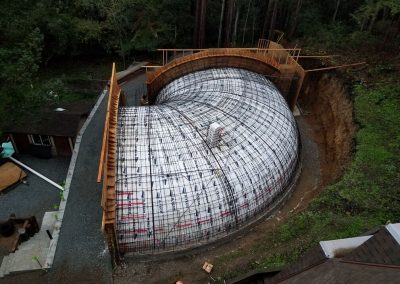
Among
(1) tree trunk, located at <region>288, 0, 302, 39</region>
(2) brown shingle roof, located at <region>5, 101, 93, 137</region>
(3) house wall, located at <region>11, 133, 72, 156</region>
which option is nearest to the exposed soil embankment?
(1) tree trunk, located at <region>288, 0, 302, 39</region>

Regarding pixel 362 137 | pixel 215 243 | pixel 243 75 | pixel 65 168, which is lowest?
pixel 65 168

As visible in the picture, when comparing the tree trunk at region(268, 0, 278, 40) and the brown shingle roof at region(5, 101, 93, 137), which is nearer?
the brown shingle roof at region(5, 101, 93, 137)

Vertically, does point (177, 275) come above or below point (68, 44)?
below

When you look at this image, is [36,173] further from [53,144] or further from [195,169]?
[195,169]

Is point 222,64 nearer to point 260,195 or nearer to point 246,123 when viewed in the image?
point 246,123

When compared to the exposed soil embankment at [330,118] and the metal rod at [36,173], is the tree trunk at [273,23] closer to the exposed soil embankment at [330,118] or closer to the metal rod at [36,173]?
the exposed soil embankment at [330,118]

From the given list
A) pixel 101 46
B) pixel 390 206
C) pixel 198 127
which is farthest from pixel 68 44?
pixel 390 206

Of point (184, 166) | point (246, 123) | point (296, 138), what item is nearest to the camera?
point (184, 166)

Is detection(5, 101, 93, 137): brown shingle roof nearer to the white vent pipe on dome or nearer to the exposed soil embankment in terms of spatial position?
the white vent pipe on dome
